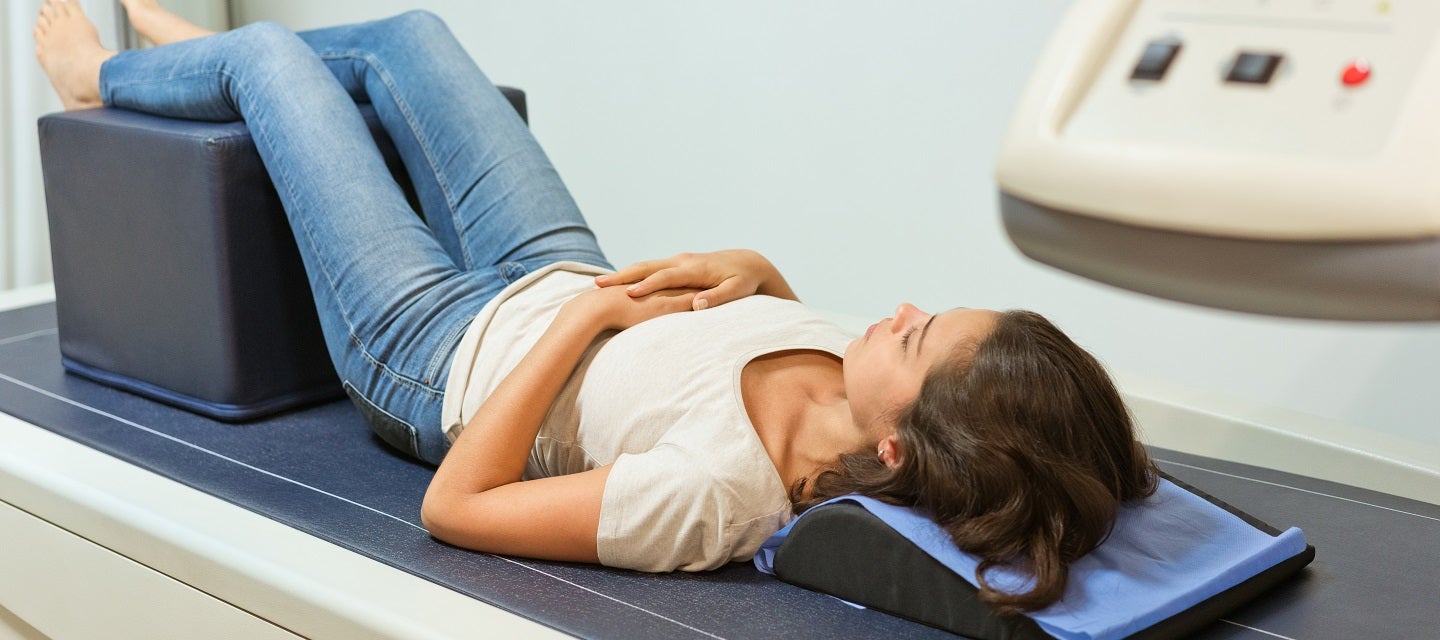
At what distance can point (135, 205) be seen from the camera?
64.1 inches

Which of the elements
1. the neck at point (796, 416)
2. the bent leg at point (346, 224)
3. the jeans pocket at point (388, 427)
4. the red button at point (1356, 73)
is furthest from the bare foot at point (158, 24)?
the red button at point (1356, 73)

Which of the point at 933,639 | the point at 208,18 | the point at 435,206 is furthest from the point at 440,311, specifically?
the point at 208,18

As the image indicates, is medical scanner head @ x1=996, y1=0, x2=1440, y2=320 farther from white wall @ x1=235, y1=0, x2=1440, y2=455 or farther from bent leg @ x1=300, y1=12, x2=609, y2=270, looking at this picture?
white wall @ x1=235, y1=0, x2=1440, y2=455

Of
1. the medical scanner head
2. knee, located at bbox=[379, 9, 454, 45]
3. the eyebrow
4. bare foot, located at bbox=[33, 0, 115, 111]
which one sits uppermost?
the medical scanner head

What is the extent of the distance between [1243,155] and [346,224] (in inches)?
47.2

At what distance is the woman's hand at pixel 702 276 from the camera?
4.54 feet

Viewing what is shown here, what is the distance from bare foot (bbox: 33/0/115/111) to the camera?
1.80 meters

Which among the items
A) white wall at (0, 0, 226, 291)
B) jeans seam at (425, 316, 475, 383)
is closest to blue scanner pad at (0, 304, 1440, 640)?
jeans seam at (425, 316, 475, 383)

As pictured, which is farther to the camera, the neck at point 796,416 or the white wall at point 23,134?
the white wall at point 23,134

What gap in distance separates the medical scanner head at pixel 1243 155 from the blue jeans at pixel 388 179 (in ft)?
3.19

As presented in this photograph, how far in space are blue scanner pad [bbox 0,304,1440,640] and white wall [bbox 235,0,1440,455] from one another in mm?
755

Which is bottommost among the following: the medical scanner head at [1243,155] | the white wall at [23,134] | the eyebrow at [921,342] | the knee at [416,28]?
the white wall at [23,134]

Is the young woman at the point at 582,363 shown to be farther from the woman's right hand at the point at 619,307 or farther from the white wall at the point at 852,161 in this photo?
the white wall at the point at 852,161

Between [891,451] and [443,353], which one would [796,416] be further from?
[443,353]
